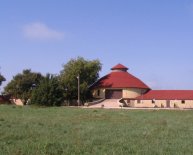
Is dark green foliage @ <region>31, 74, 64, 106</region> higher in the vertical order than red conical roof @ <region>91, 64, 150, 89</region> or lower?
lower

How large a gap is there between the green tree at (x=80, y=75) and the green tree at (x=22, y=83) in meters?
7.23

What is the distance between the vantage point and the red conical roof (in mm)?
90500

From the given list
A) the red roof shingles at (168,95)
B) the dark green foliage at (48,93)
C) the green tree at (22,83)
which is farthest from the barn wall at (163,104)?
the green tree at (22,83)

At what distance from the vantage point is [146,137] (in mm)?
19500

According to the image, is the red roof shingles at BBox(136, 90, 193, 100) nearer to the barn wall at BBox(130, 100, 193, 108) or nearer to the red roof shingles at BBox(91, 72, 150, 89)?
the barn wall at BBox(130, 100, 193, 108)

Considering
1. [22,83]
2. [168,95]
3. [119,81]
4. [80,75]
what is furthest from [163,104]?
[22,83]

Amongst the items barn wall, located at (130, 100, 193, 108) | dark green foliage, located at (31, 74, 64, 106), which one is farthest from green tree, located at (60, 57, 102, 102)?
barn wall, located at (130, 100, 193, 108)

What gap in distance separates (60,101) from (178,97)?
68.6ft

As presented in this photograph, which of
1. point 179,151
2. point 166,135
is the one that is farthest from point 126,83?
point 179,151

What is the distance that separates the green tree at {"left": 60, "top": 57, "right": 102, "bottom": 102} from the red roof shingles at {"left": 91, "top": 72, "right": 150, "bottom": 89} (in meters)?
2.07

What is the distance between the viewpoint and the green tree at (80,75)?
289ft

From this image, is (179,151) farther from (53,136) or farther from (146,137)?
(53,136)

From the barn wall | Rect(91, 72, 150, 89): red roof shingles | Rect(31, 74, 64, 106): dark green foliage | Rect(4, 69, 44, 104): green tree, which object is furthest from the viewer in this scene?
Rect(4, 69, 44, 104): green tree

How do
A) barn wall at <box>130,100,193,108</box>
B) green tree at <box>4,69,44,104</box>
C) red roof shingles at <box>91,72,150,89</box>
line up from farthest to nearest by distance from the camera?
green tree at <box>4,69,44,104</box>
red roof shingles at <box>91,72,150,89</box>
barn wall at <box>130,100,193,108</box>
